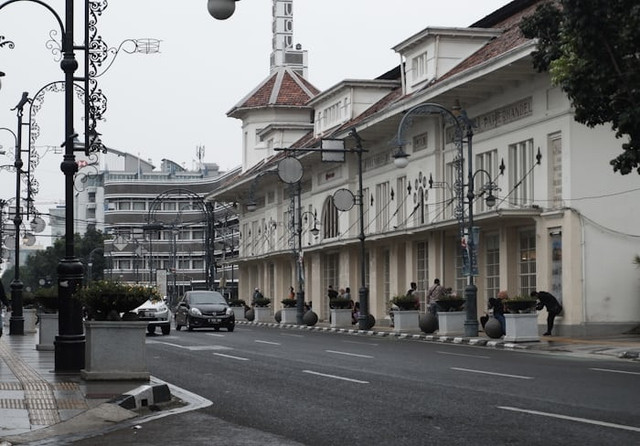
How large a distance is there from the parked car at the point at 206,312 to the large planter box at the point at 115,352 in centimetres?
2556

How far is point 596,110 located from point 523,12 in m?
24.4

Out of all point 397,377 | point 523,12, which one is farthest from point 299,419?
point 523,12

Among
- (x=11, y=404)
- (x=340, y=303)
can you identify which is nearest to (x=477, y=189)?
(x=340, y=303)

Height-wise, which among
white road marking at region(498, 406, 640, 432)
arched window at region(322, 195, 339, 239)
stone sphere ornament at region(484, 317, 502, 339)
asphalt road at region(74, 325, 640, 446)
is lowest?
asphalt road at region(74, 325, 640, 446)

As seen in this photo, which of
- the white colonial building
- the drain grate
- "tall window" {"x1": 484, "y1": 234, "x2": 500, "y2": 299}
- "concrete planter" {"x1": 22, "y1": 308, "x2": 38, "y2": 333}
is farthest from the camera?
"concrete planter" {"x1": 22, "y1": 308, "x2": 38, "y2": 333}

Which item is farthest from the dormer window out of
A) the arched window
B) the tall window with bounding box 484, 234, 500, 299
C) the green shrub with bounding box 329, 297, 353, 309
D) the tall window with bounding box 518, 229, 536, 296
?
the tall window with bounding box 518, 229, 536, 296

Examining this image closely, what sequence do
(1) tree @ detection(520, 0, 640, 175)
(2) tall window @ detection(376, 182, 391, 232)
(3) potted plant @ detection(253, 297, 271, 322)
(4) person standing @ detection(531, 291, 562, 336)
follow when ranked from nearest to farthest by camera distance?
1. (1) tree @ detection(520, 0, 640, 175)
2. (4) person standing @ detection(531, 291, 562, 336)
3. (2) tall window @ detection(376, 182, 391, 232)
4. (3) potted plant @ detection(253, 297, 271, 322)

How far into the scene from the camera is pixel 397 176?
168 feet

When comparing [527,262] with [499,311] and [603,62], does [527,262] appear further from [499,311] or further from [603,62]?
[603,62]

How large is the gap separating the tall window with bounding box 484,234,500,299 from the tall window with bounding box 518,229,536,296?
169 cm

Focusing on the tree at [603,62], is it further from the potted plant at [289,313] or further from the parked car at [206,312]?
the potted plant at [289,313]

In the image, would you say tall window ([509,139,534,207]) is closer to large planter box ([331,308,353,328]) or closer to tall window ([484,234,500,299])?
tall window ([484,234,500,299])

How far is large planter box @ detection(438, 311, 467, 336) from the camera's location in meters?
37.0

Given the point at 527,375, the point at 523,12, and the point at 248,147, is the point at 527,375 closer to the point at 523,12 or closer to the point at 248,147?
the point at 523,12
